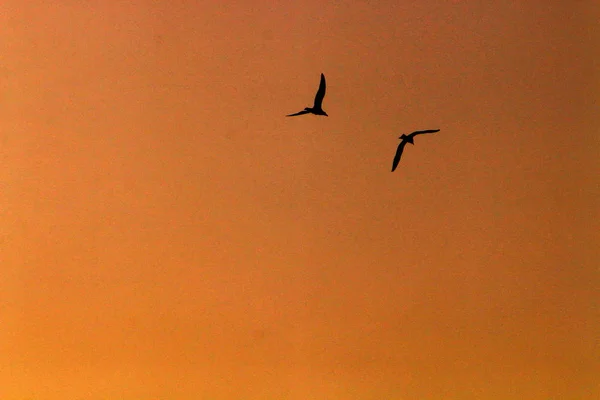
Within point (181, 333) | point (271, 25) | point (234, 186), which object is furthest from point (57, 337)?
point (271, 25)

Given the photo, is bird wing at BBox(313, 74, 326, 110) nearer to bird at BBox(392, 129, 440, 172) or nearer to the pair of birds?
the pair of birds

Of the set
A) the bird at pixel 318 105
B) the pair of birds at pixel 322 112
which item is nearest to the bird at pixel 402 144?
the pair of birds at pixel 322 112

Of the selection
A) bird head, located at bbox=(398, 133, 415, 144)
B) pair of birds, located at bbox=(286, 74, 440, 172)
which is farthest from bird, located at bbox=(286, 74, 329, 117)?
bird head, located at bbox=(398, 133, 415, 144)

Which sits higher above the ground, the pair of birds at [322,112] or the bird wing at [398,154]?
the pair of birds at [322,112]

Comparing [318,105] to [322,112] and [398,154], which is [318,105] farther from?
[398,154]

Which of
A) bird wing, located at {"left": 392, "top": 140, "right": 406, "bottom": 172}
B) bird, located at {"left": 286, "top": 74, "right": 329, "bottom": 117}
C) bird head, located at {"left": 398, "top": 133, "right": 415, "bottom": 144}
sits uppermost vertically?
bird, located at {"left": 286, "top": 74, "right": 329, "bottom": 117}

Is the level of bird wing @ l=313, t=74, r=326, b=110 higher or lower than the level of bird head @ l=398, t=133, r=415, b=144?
higher

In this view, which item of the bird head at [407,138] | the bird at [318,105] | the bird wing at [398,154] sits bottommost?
the bird wing at [398,154]

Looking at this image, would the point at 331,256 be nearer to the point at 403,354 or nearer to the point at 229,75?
the point at 403,354

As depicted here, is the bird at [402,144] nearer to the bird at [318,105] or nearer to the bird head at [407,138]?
the bird head at [407,138]

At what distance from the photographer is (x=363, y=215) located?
5.14ft

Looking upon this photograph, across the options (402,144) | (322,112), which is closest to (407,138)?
(402,144)

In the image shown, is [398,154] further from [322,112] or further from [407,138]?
[322,112]

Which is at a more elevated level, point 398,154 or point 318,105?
point 318,105
